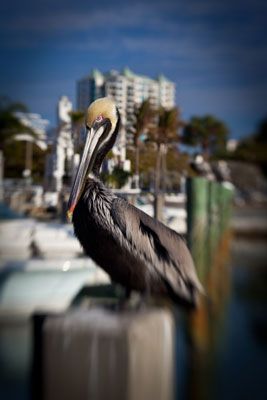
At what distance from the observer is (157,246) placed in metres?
1.52

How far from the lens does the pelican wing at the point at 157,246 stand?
151 centimetres

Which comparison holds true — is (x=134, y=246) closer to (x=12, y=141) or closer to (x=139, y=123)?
(x=139, y=123)

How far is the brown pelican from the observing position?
151 cm

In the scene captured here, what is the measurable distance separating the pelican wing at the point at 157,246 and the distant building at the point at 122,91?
38 centimetres

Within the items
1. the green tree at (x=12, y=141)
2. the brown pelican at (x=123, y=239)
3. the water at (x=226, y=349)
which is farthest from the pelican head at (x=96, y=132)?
the green tree at (x=12, y=141)

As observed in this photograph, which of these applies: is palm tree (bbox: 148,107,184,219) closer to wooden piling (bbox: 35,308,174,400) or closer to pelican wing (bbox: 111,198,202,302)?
pelican wing (bbox: 111,198,202,302)

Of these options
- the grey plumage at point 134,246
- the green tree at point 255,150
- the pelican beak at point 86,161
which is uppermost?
the green tree at point 255,150

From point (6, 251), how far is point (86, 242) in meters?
1.89

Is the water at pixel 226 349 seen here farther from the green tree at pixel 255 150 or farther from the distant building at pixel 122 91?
the green tree at pixel 255 150

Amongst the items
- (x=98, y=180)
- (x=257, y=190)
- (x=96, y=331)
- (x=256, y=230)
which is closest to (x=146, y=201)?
(x=98, y=180)

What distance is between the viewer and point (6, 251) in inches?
131

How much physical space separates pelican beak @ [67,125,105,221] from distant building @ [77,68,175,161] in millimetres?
245

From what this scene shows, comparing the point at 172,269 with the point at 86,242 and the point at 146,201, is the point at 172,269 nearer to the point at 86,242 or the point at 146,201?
the point at 86,242

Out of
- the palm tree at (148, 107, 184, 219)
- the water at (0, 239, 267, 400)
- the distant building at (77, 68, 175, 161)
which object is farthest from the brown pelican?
the water at (0, 239, 267, 400)
